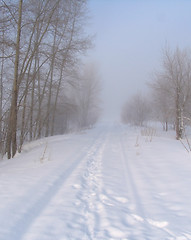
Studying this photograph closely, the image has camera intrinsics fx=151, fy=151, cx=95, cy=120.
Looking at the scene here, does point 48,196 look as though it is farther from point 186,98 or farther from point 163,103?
point 163,103

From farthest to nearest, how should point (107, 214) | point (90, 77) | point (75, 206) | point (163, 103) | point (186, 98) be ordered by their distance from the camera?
point (90, 77) → point (163, 103) → point (186, 98) → point (75, 206) → point (107, 214)

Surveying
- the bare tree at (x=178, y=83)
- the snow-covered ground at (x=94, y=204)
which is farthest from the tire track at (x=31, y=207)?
the bare tree at (x=178, y=83)

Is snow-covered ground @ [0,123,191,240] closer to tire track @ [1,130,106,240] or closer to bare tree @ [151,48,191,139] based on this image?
tire track @ [1,130,106,240]

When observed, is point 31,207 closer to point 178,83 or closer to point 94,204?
point 94,204

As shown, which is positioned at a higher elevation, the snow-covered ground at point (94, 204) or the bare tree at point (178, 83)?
the bare tree at point (178, 83)

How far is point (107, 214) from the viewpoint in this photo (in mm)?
2342

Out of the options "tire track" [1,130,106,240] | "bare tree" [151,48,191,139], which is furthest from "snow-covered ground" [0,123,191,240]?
"bare tree" [151,48,191,139]

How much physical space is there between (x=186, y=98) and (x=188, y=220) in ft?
40.4

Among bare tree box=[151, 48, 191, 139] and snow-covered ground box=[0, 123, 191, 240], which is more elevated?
bare tree box=[151, 48, 191, 139]

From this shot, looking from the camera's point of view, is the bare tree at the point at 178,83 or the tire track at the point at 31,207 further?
the bare tree at the point at 178,83

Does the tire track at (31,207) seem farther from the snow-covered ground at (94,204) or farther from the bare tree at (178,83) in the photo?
the bare tree at (178,83)

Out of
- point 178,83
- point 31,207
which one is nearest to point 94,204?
point 31,207

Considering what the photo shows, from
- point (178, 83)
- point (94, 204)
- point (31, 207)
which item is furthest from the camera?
point (178, 83)

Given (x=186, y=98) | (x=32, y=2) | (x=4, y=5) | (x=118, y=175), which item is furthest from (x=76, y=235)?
(x=186, y=98)
